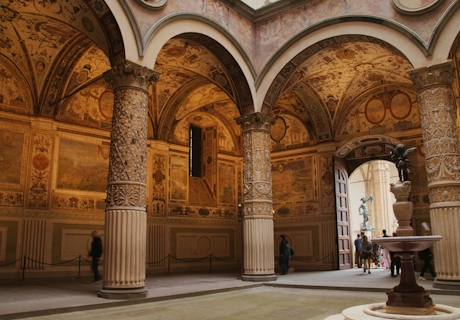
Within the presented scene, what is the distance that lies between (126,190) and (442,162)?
7425mm

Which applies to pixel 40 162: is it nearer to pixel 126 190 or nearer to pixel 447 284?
pixel 126 190

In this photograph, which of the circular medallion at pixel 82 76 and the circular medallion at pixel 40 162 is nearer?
the circular medallion at pixel 40 162

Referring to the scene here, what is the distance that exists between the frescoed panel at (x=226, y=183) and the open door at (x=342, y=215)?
4.81 m

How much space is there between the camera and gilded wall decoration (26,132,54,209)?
1353cm

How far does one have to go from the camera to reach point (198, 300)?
31.2 feet

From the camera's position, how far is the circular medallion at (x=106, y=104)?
1592 centimetres

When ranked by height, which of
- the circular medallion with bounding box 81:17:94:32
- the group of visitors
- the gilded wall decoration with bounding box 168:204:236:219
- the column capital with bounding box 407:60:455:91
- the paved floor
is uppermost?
the circular medallion with bounding box 81:17:94:32

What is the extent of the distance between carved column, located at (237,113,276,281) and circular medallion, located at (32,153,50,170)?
20.8ft

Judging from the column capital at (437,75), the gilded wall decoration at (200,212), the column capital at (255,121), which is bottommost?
the gilded wall decoration at (200,212)

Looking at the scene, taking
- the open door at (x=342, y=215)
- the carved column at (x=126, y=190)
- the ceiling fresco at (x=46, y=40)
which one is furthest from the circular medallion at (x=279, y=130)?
the carved column at (x=126, y=190)

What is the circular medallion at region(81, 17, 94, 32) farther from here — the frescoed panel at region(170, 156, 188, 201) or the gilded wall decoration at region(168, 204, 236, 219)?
the gilded wall decoration at region(168, 204, 236, 219)

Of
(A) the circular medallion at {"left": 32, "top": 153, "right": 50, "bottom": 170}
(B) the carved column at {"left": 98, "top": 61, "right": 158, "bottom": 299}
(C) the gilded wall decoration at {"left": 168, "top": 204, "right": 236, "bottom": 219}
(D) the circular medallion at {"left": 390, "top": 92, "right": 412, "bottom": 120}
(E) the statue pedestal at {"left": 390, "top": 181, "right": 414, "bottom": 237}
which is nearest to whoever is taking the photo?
(E) the statue pedestal at {"left": 390, "top": 181, "right": 414, "bottom": 237}

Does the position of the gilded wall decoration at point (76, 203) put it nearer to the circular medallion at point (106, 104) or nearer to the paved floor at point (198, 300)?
the paved floor at point (198, 300)

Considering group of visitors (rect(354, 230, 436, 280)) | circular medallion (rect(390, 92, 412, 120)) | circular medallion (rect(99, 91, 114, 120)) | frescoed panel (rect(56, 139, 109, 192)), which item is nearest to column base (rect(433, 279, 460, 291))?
group of visitors (rect(354, 230, 436, 280))
